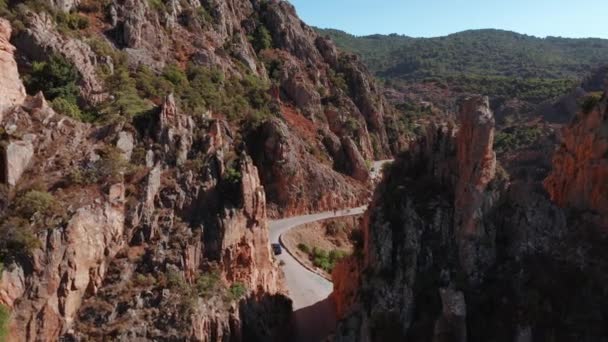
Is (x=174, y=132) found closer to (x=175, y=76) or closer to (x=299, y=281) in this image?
(x=299, y=281)

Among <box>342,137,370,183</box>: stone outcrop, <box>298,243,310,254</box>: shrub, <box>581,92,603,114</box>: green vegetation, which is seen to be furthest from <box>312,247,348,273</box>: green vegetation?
<box>581,92,603,114</box>: green vegetation

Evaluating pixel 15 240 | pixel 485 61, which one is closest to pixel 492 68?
pixel 485 61

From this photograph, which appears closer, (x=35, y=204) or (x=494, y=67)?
(x=35, y=204)

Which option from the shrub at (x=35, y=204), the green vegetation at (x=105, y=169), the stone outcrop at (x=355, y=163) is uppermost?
the green vegetation at (x=105, y=169)

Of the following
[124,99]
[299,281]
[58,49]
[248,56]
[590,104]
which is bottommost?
[299,281]

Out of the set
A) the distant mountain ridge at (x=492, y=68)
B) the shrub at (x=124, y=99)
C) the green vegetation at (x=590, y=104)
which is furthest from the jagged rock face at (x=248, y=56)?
the distant mountain ridge at (x=492, y=68)

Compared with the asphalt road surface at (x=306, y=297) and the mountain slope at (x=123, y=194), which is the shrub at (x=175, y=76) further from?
the asphalt road surface at (x=306, y=297)
